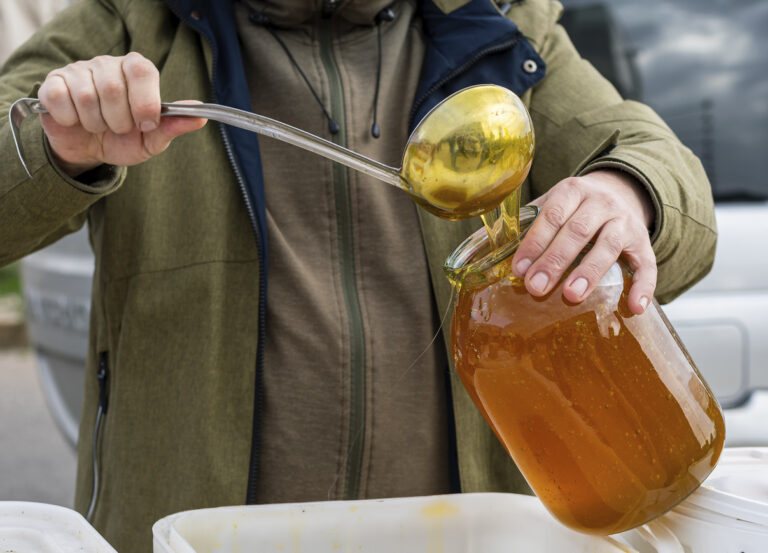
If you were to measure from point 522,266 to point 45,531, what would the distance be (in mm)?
507

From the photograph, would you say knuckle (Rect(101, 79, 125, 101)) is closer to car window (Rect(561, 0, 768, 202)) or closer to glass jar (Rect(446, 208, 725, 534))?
glass jar (Rect(446, 208, 725, 534))

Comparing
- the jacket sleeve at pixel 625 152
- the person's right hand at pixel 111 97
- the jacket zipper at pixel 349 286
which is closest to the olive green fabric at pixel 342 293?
the jacket zipper at pixel 349 286

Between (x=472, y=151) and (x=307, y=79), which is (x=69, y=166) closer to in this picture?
(x=307, y=79)

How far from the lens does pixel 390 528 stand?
2.98 ft

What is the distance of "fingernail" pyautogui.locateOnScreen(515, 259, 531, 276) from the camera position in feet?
2.43

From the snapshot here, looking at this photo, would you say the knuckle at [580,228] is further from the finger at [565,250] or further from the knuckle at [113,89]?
the knuckle at [113,89]

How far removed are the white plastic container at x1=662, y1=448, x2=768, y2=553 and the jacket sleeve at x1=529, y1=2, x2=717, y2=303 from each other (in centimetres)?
28

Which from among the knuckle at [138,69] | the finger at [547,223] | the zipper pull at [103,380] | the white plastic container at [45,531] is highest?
the knuckle at [138,69]

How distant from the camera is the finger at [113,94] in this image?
2.76 ft

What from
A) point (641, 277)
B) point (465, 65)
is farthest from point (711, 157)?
point (641, 277)

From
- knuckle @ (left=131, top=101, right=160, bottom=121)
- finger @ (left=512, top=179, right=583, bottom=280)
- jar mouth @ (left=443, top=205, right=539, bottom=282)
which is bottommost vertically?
jar mouth @ (left=443, top=205, right=539, bottom=282)

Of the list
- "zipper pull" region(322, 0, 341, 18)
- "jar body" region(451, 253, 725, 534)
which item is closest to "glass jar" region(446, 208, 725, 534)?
"jar body" region(451, 253, 725, 534)

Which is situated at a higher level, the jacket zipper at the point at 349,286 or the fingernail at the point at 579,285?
the fingernail at the point at 579,285

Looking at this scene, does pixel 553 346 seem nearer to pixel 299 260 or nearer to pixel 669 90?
pixel 299 260
